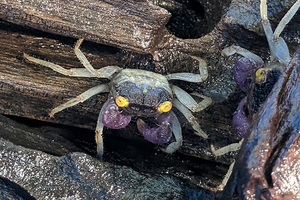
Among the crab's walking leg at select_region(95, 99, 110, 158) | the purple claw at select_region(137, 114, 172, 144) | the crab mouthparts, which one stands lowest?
the crab's walking leg at select_region(95, 99, 110, 158)

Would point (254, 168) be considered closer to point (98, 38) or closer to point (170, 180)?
point (170, 180)

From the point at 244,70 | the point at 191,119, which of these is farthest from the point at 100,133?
the point at 244,70

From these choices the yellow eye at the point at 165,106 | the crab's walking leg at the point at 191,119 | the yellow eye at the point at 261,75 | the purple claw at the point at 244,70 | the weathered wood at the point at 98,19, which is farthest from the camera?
the yellow eye at the point at 165,106

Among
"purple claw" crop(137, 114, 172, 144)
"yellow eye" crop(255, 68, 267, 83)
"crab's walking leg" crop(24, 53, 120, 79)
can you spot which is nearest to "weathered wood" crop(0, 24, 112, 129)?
"crab's walking leg" crop(24, 53, 120, 79)

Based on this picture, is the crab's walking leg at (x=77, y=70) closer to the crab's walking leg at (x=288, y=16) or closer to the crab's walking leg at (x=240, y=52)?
the crab's walking leg at (x=240, y=52)

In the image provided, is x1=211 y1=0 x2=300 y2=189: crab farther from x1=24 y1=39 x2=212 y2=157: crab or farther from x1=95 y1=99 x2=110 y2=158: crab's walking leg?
x1=95 y1=99 x2=110 y2=158: crab's walking leg

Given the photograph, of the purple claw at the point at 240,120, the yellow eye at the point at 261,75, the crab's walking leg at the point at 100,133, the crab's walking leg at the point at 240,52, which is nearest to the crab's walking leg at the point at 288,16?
the crab's walking leg at the point at 240,52

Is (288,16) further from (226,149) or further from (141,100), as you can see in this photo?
(141,100)
